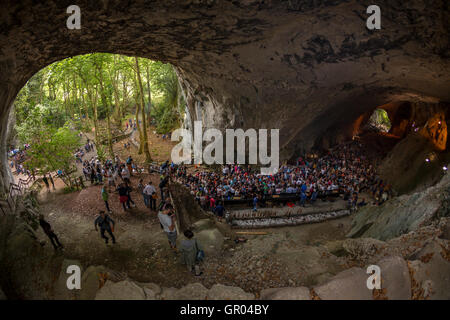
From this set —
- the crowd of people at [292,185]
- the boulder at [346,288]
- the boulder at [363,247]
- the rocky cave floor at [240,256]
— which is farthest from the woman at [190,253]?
the crowd of people at [292,185]

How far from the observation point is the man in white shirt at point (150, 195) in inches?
393

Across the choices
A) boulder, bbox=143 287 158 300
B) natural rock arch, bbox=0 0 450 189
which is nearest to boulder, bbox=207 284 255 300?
boulder, bbox=143 287 158 300

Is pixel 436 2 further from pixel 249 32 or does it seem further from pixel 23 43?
pixel 23 43

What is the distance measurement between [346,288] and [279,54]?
37.9 ft

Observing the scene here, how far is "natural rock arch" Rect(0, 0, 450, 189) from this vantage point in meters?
7.70

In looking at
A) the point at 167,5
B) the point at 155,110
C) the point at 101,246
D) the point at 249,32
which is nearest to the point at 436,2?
the point at 249,32

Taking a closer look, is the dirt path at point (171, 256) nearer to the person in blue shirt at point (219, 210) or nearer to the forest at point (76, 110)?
the person in blue shirt at point (219, 210)

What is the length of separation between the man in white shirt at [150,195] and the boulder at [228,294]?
6.02 meters

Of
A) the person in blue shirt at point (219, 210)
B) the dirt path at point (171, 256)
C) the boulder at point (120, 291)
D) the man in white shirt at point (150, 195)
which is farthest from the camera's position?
the person in blue shirt at point (219, 210)

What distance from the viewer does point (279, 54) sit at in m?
12.4

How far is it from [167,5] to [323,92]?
1144 centimetres

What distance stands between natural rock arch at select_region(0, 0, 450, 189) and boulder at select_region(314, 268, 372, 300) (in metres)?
8.87

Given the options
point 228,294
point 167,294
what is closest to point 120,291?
point 167,294

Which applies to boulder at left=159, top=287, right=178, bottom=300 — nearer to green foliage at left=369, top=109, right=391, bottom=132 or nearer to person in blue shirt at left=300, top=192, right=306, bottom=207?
person in blue shirt at left=300, top=192, right=306, bottom=207
